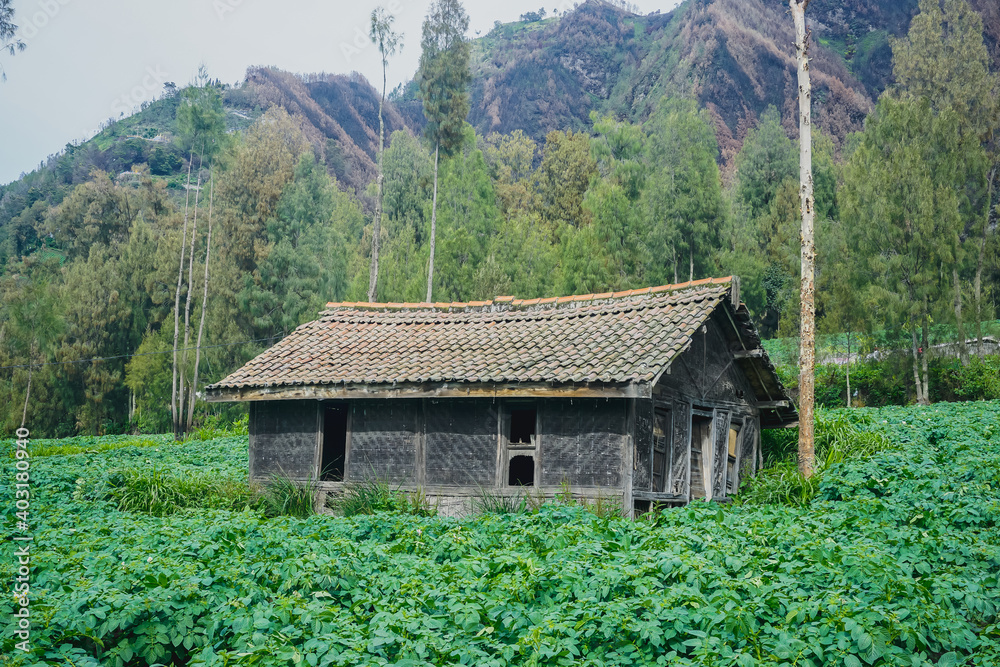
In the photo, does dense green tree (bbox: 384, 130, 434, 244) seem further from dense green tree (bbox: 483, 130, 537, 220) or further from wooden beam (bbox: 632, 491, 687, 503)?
wooden beam (bbox: 632, 491, 687, 503)

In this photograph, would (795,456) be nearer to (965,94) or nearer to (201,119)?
(965,94)

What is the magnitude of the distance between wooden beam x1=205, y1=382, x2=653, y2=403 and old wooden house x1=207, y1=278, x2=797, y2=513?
0.02 m

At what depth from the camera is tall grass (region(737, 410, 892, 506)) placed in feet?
46.4

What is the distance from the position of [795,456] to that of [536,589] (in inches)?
455

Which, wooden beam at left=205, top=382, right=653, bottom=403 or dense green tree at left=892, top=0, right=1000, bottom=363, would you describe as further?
dense green tree at left=892, top=0, right=1000, bottom=363

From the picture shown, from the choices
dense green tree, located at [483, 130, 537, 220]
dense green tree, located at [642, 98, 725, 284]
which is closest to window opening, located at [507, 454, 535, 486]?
dense green tree, located at [642, 98, 725, 284]

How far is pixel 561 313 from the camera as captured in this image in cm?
1664

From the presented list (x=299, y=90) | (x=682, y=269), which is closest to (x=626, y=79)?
(x=299, y=90)

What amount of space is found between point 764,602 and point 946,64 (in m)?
40.5

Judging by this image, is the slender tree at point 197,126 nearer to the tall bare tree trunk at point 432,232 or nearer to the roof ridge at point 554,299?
the tall bare tree trunk at point 432,232

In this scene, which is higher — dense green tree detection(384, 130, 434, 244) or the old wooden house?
dense green tree detection(384, 130, 434, 244)

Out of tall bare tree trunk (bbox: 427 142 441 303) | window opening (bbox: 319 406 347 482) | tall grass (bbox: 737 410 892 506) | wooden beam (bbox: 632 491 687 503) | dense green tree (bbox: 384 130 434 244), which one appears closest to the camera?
wooden beam (bbox: 632 491 687 503)

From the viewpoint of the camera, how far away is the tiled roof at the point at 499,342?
13.8 m

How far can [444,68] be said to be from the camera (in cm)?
3850
